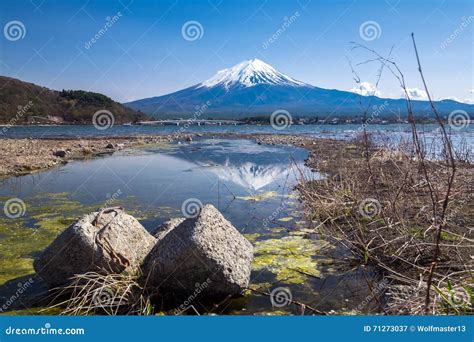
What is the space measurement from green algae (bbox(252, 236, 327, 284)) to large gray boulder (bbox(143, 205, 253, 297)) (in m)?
0.90

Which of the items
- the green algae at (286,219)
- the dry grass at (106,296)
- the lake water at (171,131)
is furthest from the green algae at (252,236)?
the lake water at (171,131)

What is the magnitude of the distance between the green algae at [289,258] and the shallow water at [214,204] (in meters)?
0.01

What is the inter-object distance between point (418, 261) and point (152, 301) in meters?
3.72

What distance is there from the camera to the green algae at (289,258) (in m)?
6.02

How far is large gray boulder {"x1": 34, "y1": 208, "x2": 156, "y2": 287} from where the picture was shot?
17.5ft

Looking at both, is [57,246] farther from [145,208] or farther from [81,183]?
[81,183]

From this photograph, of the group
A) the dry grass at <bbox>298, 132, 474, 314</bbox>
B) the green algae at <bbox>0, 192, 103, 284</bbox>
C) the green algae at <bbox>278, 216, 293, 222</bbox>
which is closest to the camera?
the dry grass at <bbox>298, 132, 474, 314</bbox>

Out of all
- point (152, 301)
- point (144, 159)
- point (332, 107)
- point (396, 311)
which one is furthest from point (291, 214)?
point (332, 107)

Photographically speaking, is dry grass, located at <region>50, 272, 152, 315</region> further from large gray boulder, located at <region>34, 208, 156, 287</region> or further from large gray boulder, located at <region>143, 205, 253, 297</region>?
large gray boulder, located at <region>143, 205, 253, 297</region>

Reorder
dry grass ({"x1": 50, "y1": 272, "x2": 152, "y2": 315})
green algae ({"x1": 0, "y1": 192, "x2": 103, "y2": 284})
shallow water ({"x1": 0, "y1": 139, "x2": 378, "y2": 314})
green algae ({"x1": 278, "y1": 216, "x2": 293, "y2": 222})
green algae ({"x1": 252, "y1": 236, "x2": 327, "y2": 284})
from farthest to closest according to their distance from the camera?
green algae ({"x1": 278, "y1": 216, "x2": 293, "y2": 222}) → green algae ({"x1": 0, "y1": 192, "x2": 103, "y2": 284}) → green algae ({"x1": 252, "y1": 236, "x2": 327, "y2": 284}) → shallow water ({"x1": 0, "y1": 139, "x2": 378, "y2": 314}) → dry grass ({"x1": 50, "y1": 272, "x2": 152, "y2": 315})

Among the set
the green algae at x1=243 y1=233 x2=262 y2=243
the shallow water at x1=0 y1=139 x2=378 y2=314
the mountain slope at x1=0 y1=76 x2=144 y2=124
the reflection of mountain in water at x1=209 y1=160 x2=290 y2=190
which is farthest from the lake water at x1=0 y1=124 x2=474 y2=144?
the green algae at x1=243 y1=233 x2=262 y2=243

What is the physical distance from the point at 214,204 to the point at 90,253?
17.1ft

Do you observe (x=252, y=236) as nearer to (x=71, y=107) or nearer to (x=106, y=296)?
(x=106, y=296)

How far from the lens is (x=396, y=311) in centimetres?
387
